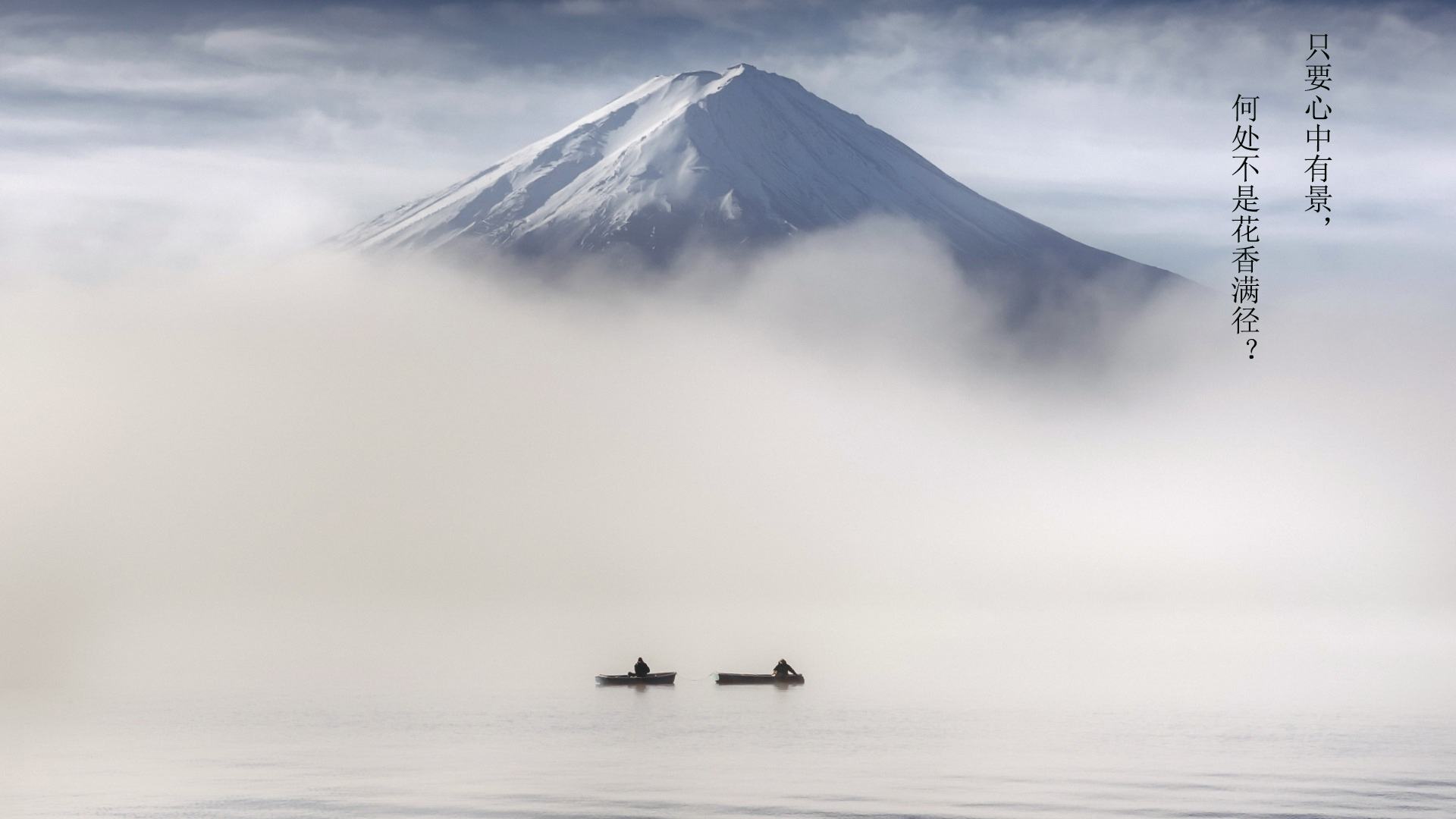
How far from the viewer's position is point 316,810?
65750 mm

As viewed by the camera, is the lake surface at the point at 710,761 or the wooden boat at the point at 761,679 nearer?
the lake surface at the point at 710,761

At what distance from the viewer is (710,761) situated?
81375 mm

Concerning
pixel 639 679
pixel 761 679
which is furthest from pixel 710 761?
pixel 761 679

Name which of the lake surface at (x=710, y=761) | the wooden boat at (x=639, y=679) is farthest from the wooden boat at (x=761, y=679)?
the lake surface at (x=710, y=761)

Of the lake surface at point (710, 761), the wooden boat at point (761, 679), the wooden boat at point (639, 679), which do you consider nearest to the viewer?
the lake surface at point (710, 761)

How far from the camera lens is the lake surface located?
221 feet

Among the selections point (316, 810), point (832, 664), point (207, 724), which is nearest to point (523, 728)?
point (207, 724)

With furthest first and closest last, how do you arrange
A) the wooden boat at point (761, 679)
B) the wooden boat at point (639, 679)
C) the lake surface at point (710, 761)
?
the wooden boat at point (761, 679)
the wooden boat at point (639, 679)
the lake surface at point (710, 761)

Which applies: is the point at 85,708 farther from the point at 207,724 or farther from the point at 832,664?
the point at 832,664

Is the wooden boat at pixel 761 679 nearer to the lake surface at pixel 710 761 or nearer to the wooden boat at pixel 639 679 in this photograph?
the wooden boat at pixel 639 679

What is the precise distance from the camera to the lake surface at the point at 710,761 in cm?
6750

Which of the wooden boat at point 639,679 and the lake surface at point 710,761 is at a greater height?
the wooden boat at point 639,679

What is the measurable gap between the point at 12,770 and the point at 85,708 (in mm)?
31911

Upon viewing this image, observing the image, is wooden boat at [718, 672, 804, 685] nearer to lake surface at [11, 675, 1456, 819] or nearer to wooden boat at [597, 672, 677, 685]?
wooden boat at [597, 672, 677, 685]
